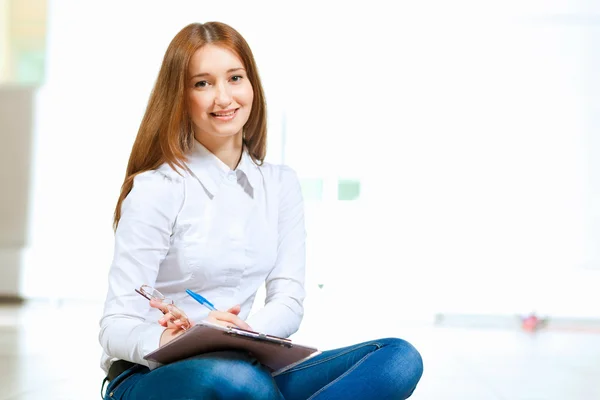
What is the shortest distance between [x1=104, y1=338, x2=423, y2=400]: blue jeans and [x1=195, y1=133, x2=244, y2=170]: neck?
389 millimetres

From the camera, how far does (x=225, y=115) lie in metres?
1.49

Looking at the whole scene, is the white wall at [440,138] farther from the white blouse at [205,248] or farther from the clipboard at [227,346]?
the clipboard at [227,346]

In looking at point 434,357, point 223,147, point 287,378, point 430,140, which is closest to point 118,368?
point 287,378

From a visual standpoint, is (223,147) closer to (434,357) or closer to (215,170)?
(215,170)

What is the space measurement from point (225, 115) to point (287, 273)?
1.03 feet

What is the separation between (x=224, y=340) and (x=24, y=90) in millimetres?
4200

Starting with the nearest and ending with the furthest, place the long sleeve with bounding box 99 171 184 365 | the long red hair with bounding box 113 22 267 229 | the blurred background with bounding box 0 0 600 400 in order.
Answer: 1. the long sleeve with bounding box 99 171 184 365
2. the long red hair with bounding box 113 22 267 229
3. the blurred background with bounding box 0 0 600 400

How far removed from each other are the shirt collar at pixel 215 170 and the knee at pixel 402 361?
38cm

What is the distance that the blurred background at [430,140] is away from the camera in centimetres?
466

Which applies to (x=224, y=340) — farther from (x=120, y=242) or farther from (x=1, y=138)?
(x=1, y=138)

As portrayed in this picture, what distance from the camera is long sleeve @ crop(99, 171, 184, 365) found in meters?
1.31

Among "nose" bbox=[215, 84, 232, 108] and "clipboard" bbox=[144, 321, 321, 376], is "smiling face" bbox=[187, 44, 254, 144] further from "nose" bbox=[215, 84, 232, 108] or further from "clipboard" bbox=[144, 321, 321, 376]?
"clipboard" bbox=[144, 321, 321, 376]

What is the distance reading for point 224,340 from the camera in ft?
4.13

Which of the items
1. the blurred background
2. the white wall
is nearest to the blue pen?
the blurred background
